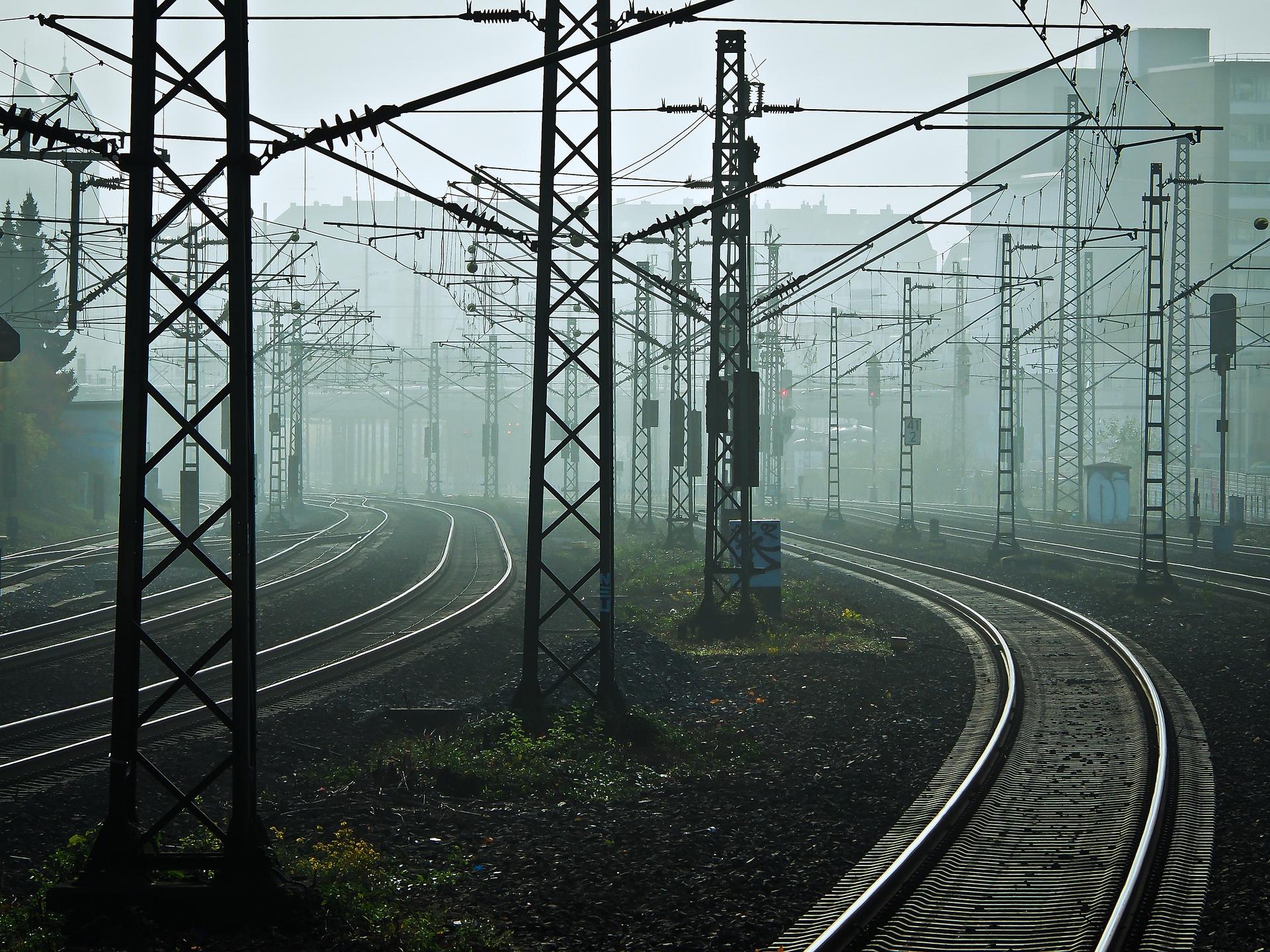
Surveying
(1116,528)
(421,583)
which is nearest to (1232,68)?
(1116,528)

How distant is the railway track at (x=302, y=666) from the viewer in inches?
417

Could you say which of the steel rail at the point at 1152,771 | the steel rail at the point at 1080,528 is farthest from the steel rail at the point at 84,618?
the steel rail at the point at 1080,528

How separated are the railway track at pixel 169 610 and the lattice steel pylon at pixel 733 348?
8312mm

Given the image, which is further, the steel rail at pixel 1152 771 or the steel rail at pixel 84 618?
the steel rail at pixel 84 618

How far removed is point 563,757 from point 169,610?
12.3m

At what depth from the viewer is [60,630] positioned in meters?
17.8

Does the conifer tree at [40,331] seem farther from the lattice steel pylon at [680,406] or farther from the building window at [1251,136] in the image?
the building window at [1251,136]

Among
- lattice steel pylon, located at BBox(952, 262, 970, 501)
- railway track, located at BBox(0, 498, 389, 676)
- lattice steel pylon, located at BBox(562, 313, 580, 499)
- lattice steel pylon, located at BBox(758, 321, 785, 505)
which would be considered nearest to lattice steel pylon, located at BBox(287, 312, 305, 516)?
lattice steel pylon, located at BBox(562, 313, 580, 499)

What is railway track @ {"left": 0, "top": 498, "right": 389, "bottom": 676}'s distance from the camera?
15992mm

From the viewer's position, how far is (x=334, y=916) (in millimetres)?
6668

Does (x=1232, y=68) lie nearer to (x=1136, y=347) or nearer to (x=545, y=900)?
(x=1136, y=347)

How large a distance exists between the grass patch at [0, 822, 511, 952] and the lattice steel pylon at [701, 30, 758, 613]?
9994mm

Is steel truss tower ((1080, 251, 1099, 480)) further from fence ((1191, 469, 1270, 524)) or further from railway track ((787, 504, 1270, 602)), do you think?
railway track ((787, 504, 1270, 602))

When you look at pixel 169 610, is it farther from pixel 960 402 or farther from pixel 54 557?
pixel 960 402
